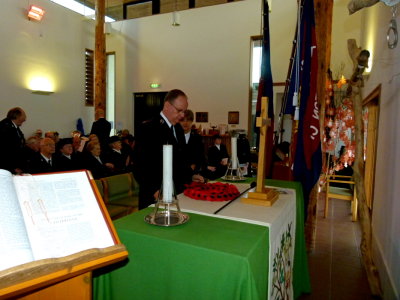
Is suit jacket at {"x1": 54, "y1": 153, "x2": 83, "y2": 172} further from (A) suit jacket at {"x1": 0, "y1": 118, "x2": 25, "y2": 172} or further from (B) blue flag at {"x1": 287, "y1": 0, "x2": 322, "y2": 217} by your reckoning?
(B) blue flag at {"x1": 287, "y1": 0, "x2": 322, "y2": 217}

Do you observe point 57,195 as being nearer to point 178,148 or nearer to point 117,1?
point 178,148

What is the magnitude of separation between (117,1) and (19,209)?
10.9 meters

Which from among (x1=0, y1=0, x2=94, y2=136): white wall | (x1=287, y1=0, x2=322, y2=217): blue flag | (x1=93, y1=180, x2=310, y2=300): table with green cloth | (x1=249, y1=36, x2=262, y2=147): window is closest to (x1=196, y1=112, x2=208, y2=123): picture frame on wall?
(x1=249, y1=36, x2=262, y2=147): window

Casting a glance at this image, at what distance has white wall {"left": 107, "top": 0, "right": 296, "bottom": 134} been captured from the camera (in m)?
8.04

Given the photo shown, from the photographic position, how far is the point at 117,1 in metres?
10.1

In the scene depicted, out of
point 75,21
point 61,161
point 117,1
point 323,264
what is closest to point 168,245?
point 323,264

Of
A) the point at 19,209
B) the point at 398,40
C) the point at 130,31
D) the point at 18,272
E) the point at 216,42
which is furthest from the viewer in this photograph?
the point at 130,31

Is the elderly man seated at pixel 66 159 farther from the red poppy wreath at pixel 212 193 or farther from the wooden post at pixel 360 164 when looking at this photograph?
the wooden post at pixel 360 164

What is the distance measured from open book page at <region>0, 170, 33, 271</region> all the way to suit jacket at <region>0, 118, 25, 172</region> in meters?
4.24

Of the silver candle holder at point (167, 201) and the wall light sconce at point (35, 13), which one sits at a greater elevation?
the wall light sconce at point (35, 13)

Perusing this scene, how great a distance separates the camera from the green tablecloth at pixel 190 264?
3.47 feet

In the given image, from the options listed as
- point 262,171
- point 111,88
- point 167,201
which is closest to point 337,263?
point 262,171

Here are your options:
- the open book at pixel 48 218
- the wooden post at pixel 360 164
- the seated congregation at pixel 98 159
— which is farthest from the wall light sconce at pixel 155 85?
the open book at pixel 48 218

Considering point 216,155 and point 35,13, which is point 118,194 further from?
point 35,13
